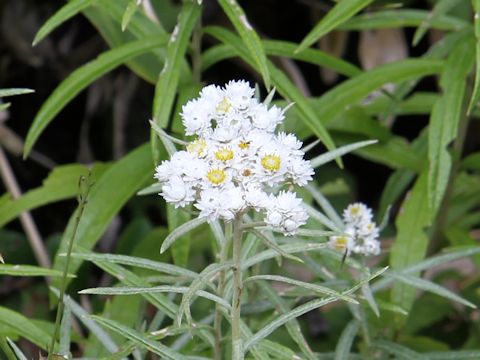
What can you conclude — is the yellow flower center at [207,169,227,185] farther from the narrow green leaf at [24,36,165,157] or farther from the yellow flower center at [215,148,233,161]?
the narrow green leaf at [24,36,165,157]

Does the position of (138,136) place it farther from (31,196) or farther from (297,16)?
(31,196)

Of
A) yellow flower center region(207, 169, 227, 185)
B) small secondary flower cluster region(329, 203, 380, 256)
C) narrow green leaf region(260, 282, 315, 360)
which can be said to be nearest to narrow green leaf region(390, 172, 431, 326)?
small secondary flower cluster region(329, 203, 380, 256)

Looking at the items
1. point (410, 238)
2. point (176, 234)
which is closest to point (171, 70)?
point (176, 234)

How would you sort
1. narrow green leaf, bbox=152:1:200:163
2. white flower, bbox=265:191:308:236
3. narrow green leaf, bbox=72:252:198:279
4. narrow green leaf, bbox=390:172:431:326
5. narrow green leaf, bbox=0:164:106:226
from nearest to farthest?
white flower, bbox=265:191:308:236 < narrow green leaf, bbox=72:252:198:279 < narrow green leaf, bbox=152:1:200:163 < narrow green leaf, bbox=390:172:431:326 < narrow green leaf, bbox=0:164:106:226

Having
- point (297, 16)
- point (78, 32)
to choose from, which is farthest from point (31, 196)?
point (297, 16)

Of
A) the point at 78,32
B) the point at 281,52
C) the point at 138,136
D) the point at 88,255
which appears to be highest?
the point at 78,32

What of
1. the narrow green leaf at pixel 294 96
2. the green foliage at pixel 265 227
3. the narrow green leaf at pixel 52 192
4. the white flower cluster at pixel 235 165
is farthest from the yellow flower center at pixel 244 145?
the narrow green leaf at pixel 52 192

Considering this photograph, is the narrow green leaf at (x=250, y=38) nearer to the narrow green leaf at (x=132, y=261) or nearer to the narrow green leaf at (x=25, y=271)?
the narrow green leaf at (x=132, y=261)
